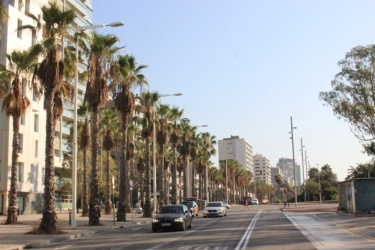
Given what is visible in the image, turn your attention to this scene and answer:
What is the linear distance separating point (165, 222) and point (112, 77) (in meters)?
12.7

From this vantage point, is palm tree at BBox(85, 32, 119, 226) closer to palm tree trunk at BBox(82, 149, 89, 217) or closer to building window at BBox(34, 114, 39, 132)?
palm tree trunk at BBox(82, 149, 89, 217)

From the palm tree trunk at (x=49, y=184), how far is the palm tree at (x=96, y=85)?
664 centimetres

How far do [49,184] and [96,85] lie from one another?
9.32 m

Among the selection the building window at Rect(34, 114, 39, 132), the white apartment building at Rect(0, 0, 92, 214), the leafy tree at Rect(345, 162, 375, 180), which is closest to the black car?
the white apartment building at Rect(0, 0, 92, 214)

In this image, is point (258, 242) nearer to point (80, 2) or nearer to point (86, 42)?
point (86, 42)

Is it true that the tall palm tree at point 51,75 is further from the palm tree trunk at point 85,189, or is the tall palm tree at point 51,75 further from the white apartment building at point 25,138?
the white apartment building at point 25,138

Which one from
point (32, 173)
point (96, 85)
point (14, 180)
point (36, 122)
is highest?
point (36, 122)

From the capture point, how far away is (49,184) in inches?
969

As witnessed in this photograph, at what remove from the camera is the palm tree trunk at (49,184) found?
24.3m

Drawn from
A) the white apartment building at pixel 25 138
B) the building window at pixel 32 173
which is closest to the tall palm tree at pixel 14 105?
the white apartment building at pixel 25 138

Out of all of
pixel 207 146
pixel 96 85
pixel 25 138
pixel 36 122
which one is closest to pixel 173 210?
pixel 96 85

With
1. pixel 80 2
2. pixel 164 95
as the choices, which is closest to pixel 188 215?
pixel 164 95

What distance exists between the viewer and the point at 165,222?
25.2 m

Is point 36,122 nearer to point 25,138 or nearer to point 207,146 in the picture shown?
point 25,138
